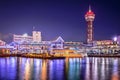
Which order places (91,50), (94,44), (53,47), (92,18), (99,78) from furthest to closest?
(92,18) < (94,44) < (91,50) < (53,47) < (99,78)

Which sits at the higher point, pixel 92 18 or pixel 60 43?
pixel 92 18

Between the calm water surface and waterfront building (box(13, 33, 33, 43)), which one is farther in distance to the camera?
waterfront building (box(13, 33, 33, 43))

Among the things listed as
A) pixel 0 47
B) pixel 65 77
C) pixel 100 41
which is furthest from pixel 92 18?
pixel 65 77

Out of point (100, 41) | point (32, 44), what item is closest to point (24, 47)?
point (32, 44)

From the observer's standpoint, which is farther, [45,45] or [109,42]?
[109,42]

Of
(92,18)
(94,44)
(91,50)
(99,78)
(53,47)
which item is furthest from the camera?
(92,18)

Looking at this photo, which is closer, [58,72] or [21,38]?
[58,72]

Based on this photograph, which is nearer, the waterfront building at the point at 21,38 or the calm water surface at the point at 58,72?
the calm water surface at the point at 58,72

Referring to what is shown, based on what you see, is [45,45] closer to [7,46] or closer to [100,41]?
[7,46]

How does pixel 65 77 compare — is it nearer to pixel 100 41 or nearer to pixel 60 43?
pixel 60 43
